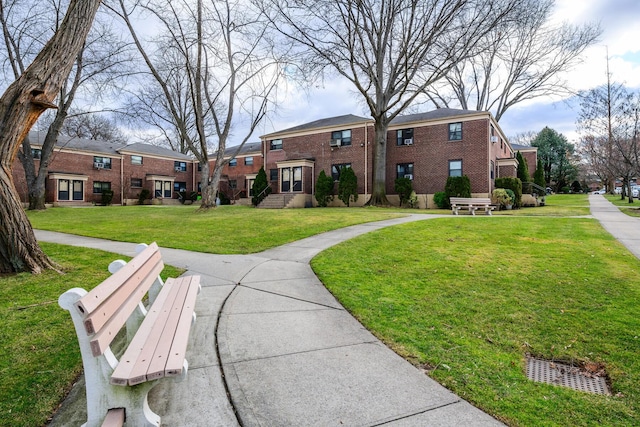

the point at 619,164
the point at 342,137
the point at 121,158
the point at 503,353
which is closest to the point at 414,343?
the point at 503,353

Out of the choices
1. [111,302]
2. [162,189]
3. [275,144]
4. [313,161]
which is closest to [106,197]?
[162,189]

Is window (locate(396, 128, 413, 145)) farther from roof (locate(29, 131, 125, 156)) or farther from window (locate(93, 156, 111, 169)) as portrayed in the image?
window (locate(93, 156, 111, 169))

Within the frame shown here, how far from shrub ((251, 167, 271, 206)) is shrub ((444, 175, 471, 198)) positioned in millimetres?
14577

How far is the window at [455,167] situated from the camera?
2467 cm

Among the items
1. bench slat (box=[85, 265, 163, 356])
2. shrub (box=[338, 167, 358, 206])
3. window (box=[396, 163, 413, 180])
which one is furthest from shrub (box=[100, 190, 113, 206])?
bench slat (box=[85, 265, 163, 356])

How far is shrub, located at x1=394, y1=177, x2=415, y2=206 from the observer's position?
2528 centimetres

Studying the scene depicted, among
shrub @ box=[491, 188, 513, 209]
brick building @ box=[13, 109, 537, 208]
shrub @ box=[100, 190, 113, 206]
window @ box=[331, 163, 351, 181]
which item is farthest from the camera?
shrub @ box=[100, 190, 113, 206]

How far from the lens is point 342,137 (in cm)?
2855

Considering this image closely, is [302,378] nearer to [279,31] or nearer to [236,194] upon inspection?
[279,31]

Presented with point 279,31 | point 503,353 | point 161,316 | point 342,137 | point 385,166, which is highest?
point 279,31

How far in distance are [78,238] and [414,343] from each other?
10785 mm

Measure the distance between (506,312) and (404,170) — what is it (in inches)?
913

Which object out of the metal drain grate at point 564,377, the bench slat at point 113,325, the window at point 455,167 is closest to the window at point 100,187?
→ the window at point 455,167

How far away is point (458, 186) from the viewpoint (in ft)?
77.4
